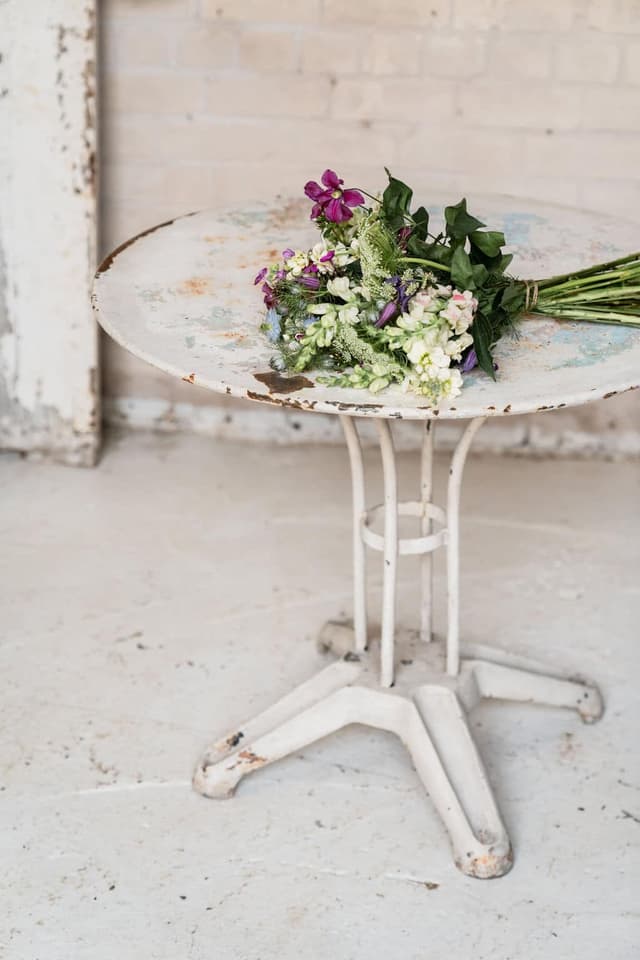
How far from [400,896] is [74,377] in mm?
1754

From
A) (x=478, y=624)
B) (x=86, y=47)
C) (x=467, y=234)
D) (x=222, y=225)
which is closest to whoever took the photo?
(x=467, y=234)

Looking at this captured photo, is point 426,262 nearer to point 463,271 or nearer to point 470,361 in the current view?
point 463,271

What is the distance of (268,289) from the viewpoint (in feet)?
5.84

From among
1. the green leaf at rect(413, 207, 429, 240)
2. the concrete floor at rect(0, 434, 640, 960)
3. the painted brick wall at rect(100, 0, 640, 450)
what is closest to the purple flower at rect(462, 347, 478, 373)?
the green leaf at rect(413, 207, 429, 240)

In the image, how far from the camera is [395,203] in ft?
5.86

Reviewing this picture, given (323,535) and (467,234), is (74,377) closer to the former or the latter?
(323,535)

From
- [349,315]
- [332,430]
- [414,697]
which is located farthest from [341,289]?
[332,430]

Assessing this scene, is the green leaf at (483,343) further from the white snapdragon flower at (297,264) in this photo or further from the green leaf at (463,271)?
the white snapdragon flower at (297,264)

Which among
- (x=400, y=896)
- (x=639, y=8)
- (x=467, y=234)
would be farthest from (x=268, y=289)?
(x=639, y=8)

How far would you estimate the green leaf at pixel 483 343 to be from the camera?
1677 millimetres

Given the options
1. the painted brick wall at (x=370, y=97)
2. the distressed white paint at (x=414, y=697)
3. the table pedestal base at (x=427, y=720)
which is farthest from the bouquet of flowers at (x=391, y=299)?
the painted brick wall at (x=370, y=97)

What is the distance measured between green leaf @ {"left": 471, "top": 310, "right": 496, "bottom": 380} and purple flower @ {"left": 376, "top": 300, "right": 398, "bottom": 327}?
0.11m

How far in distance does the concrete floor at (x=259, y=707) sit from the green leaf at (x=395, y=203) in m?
1.03

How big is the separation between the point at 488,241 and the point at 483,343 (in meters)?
0.16
